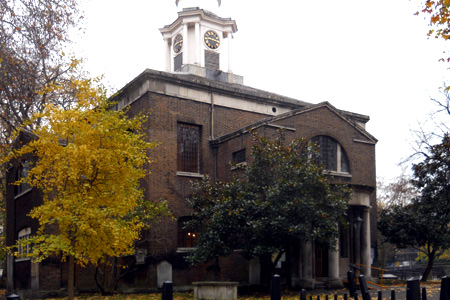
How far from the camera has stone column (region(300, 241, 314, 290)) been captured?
2366 cm

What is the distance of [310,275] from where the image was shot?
23797mm

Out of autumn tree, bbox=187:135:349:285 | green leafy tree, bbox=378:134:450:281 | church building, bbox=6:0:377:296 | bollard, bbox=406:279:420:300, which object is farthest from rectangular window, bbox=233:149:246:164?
bollard, bbox=406:279:420:300

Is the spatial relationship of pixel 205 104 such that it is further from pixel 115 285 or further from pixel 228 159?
pixel 115 285

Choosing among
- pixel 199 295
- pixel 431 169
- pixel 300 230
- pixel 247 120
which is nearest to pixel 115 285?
pixel 199 295

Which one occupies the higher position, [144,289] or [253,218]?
[253,218]

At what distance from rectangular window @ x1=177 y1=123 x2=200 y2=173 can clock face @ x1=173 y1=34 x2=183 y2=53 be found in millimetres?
10111

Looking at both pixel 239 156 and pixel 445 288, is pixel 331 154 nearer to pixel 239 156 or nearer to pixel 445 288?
pixel 239 156

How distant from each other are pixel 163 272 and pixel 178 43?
56.3ft

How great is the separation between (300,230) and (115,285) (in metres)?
9.15

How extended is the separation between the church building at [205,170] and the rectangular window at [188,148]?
5cm

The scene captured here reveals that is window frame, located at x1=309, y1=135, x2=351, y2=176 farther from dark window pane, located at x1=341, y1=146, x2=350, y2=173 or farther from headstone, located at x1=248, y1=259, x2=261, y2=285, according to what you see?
headstone, located at x1=248, y1=259, x2=261, y2=285

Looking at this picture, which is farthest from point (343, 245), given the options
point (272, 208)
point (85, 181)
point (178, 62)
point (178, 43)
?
point (178, 43)

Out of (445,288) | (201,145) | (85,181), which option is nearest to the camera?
(445,288)

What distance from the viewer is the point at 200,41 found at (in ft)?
116
